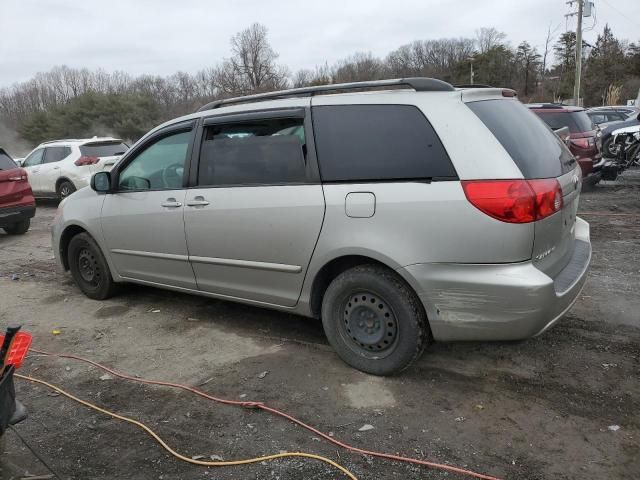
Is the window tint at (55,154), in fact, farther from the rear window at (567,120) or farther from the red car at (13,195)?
the rear window at (567,120)

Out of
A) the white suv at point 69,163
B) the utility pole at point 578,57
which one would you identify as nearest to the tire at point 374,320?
the white suv at point 69,163

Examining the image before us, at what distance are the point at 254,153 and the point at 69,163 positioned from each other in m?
10.4

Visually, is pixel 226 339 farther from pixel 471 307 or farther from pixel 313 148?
pixel 471 307

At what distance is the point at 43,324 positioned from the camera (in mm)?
4770

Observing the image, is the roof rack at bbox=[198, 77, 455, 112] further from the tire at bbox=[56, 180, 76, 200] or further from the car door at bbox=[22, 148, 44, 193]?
the car door at bbox=[22, 148, 44, 193]

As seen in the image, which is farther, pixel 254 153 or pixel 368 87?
pixel 254 153

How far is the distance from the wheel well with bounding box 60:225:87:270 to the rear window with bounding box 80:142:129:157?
799 centimetres

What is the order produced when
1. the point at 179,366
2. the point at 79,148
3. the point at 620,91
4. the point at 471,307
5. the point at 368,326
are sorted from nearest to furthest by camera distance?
1. the point at 471,307
2. the point at 368,326
3. the point at 179,366
4. the point at 79,148
5. the point at 620,91

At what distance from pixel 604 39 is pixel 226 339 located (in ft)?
212

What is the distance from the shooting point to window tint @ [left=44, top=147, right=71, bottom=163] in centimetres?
1268

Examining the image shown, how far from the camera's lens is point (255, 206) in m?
3.63

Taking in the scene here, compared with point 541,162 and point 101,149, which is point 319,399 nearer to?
point 541,162

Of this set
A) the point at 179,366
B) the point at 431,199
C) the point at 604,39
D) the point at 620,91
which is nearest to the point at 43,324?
the point at 179,366

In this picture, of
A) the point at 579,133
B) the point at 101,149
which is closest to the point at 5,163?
the point at 101,149
